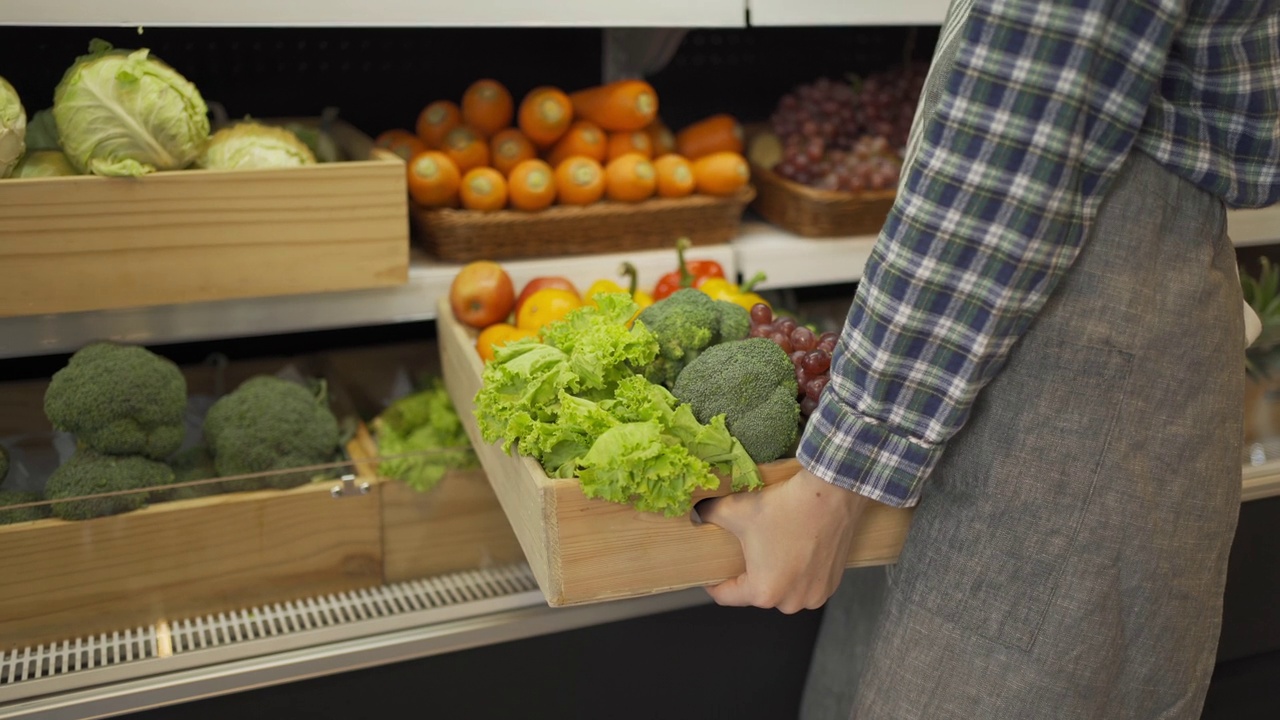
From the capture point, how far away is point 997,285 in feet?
3.43

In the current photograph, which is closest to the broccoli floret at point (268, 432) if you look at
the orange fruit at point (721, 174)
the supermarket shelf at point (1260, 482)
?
the orange fruit at point (721, 174)

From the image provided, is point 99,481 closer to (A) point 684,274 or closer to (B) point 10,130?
(B) point 10,130

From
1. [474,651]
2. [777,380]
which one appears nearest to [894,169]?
[777,380]

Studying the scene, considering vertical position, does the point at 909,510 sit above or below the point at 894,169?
below

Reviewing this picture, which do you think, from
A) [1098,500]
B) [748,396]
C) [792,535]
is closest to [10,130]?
[748,396]

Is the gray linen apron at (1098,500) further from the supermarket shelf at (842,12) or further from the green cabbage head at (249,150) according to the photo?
the green cabbage head at (249,150)

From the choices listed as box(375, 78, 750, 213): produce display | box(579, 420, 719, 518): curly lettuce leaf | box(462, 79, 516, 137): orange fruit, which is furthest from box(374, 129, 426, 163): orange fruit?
box(579, 420, 719, 518): curly lettuce leaf

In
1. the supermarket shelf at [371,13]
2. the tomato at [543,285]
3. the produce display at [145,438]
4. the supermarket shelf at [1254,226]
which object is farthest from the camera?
the supermarket shelf at [1254,226]

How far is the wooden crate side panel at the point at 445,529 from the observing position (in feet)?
5.43

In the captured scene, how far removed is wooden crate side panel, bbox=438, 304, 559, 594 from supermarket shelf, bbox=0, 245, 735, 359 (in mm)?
72

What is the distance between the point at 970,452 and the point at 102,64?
126cm

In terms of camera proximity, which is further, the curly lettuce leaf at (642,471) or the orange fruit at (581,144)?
the orange fruit at (581,144)

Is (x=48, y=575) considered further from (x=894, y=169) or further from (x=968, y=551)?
(x=894, y=169)

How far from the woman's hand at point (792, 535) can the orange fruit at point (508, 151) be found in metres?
0.88
